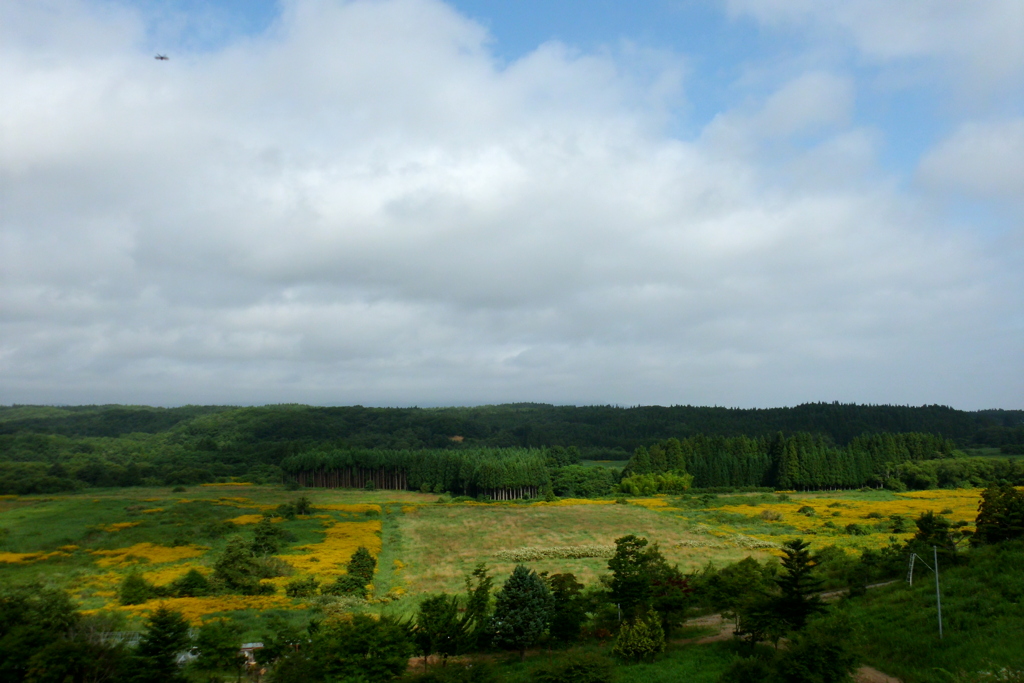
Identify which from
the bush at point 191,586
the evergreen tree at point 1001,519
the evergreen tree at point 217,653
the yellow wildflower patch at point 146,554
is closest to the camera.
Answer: the evergreen tree at point 217,653

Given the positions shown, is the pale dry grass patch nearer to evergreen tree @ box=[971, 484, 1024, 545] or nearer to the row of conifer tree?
evergreen tree @ box=[971, 484, 1024, 545]

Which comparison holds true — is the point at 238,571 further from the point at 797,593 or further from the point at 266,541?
the point at 797,593

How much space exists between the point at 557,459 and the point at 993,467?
266ft

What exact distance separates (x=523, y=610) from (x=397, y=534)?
136 ft

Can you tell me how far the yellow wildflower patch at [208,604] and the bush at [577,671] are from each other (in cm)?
1877

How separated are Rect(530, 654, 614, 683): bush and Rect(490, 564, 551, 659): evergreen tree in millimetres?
4378

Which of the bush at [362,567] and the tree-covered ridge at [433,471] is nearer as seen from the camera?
the bush at [362,567]

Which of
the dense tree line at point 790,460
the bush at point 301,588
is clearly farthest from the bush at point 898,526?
the dense tree line at point 790,460

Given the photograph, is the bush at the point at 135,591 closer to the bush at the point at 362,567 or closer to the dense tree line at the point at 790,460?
the bush at the point at 362,567

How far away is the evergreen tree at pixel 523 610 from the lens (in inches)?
1065

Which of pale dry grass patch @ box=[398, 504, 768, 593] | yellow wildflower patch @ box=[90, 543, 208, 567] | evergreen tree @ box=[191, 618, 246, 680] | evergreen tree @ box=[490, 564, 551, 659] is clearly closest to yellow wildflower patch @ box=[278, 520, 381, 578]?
pale dry grass patch @ box=[398, 504, 768, 593]

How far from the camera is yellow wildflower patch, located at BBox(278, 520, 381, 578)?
147ft

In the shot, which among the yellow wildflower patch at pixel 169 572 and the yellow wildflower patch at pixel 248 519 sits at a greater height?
the yellow wildflower patch at pixel 169 572

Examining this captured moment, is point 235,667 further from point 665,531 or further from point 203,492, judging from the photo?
point 203,492
